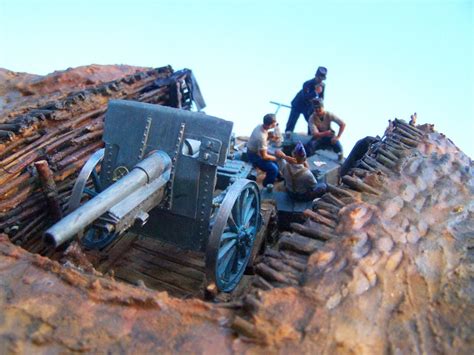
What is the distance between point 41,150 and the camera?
640 centimetres

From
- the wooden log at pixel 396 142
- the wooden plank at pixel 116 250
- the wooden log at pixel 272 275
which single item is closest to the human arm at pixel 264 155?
the wooden log at pixel 396 142

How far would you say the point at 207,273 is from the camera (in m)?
5.16

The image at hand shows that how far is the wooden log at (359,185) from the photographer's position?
504 centimetres

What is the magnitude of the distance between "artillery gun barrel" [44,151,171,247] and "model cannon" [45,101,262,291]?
0.02 metres

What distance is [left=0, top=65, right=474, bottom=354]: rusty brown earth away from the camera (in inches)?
130

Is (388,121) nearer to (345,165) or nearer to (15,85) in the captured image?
(345,165)

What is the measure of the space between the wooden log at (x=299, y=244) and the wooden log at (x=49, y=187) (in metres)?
3.36

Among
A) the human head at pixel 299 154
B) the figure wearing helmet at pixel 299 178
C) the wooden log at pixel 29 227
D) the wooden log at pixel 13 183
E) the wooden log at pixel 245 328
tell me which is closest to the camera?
the wooden log at pixel 245 328

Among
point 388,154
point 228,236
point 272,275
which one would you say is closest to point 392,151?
point 388,154

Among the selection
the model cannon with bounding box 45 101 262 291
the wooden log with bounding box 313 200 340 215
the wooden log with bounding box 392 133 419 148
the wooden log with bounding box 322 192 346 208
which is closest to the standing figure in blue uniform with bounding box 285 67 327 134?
the wooden log with bounding box 392 133 419 148

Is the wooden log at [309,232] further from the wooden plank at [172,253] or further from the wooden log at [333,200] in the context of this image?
the wooden plank at [172,253]

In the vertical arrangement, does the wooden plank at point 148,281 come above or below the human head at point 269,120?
below

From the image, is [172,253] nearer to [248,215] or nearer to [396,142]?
[248,215]

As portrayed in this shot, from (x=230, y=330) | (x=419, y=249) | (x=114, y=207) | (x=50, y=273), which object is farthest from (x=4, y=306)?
(x=419, y=249)
